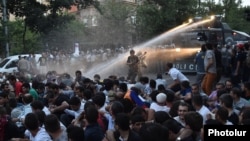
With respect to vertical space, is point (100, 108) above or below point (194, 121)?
below

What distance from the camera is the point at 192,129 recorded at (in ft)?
20.6

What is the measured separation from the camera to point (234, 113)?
7957 mm

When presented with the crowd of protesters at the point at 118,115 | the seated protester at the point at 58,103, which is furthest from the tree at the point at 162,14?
the seated protester at the point at 58,103

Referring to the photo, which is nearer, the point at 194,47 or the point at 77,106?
the point at 77,106

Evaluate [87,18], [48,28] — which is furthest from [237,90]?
[87,18]

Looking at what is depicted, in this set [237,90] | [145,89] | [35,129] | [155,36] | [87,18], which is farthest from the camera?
[87,18]

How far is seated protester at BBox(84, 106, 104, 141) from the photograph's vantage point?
677 cm

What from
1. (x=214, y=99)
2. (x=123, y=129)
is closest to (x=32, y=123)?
(x=123, y=129)

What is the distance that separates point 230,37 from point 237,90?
18.1 m

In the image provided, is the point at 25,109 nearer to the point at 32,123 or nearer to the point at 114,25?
the point at 32,123

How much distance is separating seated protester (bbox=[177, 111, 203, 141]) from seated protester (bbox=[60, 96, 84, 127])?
2808 millimetres

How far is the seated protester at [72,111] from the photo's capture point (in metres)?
8.80

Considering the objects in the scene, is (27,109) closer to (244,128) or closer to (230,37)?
(244,128)

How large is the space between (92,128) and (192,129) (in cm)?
139
